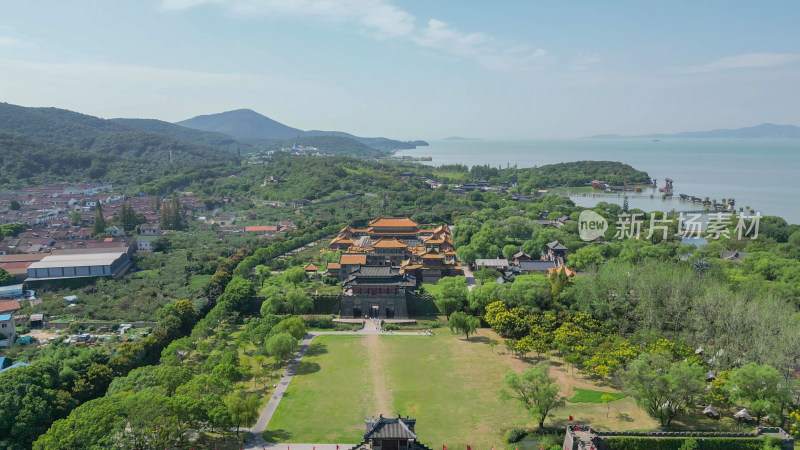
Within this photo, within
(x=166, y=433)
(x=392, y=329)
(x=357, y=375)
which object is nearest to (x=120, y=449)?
(x=166, y=433)

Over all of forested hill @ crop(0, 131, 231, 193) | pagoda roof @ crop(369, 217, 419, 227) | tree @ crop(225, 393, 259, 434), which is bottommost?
tree @ crop(225, 393, 259, 434)

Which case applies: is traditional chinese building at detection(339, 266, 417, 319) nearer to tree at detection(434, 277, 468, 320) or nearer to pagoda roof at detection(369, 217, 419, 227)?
tree at detection(434, 277, 468, 320)

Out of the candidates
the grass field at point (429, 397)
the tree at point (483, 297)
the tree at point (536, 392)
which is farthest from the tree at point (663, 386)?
the tree at point (483, 297)

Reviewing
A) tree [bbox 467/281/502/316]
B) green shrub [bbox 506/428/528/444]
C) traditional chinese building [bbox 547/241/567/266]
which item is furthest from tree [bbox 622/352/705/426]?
traditional chinese building [bbox 547/241/567/266]

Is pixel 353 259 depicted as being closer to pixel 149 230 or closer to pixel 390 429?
pixel 390 429

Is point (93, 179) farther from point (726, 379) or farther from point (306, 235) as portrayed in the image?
point (726, 379)

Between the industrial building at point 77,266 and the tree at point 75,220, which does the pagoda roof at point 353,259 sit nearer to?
A: the industrial building at point 77,266

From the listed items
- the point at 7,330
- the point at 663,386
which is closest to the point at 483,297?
the point at 663,386
